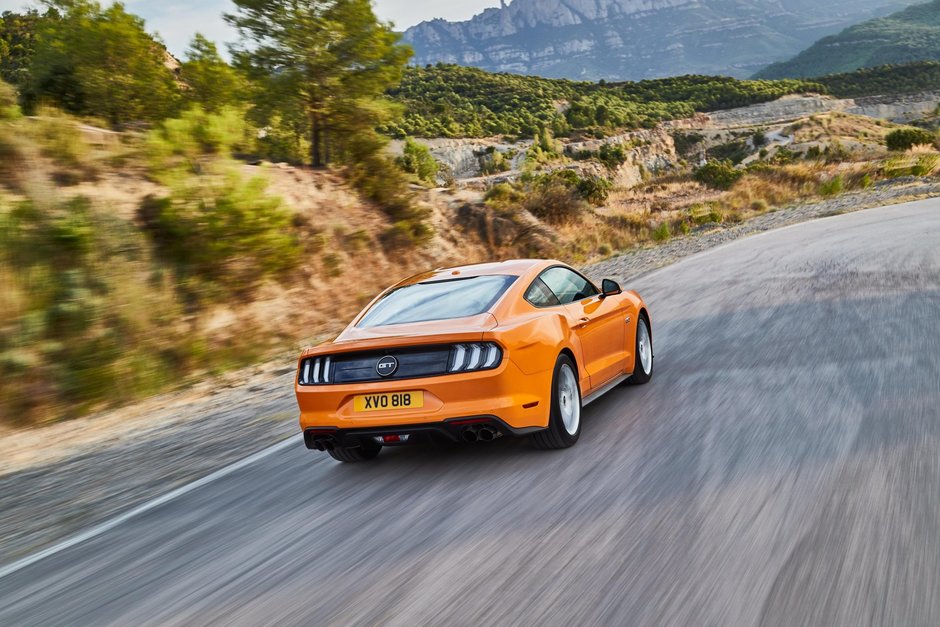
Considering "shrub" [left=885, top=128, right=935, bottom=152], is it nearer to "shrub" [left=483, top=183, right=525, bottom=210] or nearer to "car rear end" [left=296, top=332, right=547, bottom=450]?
"shrub" [left=483, top=183, right=525, bottom=210]

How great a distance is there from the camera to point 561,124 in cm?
8025

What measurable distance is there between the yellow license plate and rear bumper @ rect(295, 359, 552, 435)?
2cm

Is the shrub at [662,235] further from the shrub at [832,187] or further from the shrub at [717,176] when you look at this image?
the shrub at [717,176]

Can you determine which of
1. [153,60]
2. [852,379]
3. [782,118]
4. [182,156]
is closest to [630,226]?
[153,60]

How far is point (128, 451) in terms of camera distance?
740 cm

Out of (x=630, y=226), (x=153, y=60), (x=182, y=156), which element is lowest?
(x=630, y=226)

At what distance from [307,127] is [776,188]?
850 inches

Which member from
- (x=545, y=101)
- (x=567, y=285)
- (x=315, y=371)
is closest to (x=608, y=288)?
(x=567, y=285)

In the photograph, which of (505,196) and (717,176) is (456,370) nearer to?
(505,196)

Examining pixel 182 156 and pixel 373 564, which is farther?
pixel 182 156

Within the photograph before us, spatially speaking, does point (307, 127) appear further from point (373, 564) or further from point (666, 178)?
point (666, 178)

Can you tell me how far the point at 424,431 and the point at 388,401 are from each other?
30 centimetres

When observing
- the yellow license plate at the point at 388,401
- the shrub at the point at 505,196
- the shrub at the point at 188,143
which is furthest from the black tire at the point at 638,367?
the shrub at the point at 505,196

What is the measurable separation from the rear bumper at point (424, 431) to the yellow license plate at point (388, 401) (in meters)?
0.12
